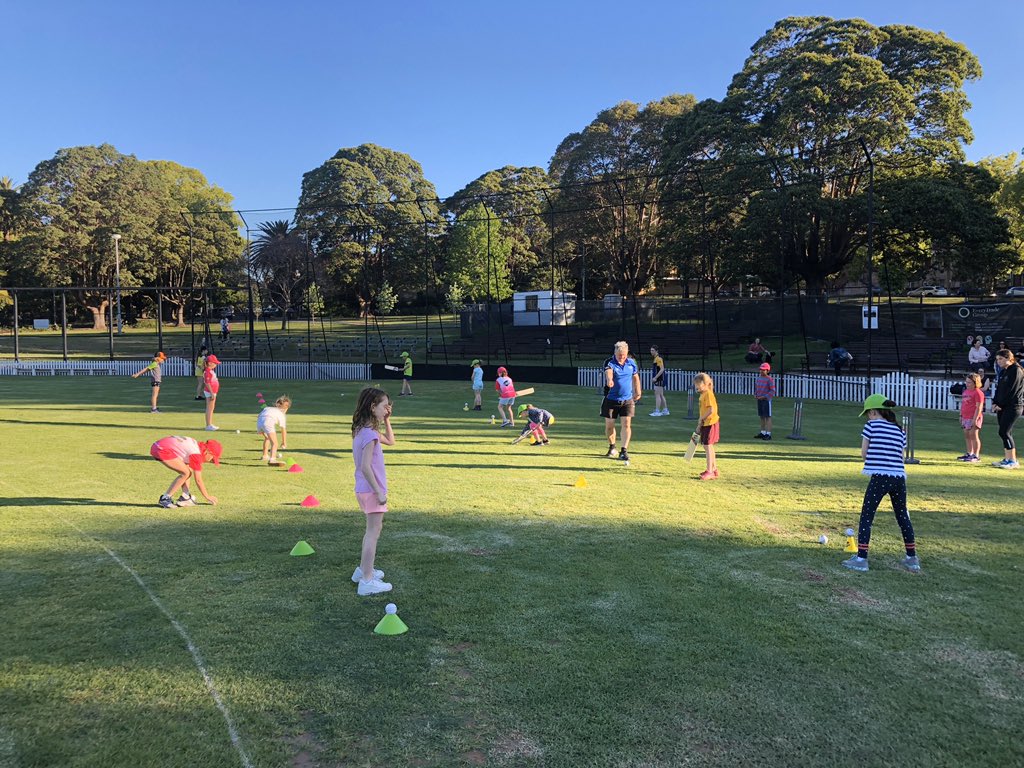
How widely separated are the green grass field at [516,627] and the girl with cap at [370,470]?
0.20 meters

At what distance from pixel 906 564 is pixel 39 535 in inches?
344

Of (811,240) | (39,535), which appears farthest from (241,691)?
(811,240)

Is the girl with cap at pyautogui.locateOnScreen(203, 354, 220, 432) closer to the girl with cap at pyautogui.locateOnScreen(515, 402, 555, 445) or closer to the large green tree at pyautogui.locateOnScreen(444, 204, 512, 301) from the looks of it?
the girl with cap at pyautogui.locateOnScreen(515, 402, 555, 445)

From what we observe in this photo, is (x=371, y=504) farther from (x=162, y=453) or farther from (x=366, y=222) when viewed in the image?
(x=366, y=222)

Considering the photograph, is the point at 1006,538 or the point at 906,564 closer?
the point at 906,564

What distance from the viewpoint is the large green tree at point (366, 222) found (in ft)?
174

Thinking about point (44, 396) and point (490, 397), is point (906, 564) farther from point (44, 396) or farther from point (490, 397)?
point (44, 396)

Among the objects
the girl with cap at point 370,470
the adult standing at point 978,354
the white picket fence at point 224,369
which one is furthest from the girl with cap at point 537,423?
the white picket fence at point 224,369

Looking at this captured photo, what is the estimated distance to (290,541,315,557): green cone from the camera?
21.7ft

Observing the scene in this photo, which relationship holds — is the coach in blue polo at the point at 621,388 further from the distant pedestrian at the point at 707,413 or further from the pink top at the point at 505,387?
the pink top at the point at 505,387

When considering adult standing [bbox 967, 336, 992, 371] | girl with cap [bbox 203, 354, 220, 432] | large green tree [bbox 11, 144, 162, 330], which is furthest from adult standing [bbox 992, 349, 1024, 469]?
large green tree [bbox 11, 144, 162, 330]

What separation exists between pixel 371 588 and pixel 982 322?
31.2 m

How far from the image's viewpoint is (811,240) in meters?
36.6

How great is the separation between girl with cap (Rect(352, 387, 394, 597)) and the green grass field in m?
0.20
